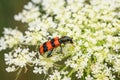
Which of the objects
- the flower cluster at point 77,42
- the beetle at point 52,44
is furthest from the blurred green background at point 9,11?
the beetle at point 52,44

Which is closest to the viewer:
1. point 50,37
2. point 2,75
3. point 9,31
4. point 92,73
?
point 92,73

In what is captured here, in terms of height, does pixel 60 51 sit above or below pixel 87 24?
below

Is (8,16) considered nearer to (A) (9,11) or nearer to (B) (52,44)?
(A) (9,11)

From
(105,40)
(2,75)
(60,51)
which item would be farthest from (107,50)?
(2,75)

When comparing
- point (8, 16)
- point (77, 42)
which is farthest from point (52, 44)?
point (8, 16)

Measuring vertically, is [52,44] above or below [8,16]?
below

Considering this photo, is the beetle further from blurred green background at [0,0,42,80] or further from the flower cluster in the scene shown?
blurred green background at [0,0,42,80]

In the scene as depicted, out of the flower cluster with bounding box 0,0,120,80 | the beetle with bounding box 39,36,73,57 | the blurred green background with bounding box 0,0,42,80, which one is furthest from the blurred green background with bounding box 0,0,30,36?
the beetle with bounding box 39,36,73,57

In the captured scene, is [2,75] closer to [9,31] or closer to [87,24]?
[9,31]
